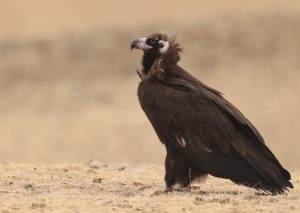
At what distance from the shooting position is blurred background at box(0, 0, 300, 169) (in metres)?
29.0

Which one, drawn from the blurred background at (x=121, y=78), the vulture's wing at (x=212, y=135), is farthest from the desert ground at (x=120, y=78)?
the vulture's wing at (x=212, y=135)

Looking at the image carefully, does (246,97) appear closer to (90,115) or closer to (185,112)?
(90,115)

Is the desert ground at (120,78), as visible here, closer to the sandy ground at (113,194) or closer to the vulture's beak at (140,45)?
the sandy ground at (113,194)

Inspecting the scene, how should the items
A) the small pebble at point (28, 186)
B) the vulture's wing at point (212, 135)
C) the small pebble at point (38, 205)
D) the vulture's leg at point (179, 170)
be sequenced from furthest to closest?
1. the small pebble at point (28, 186)
2. the vulture's leg at point (179, 170)
3. the vulture's wing at point (212, 135)
4. the small pebble at point (38, 205)

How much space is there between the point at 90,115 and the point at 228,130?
20.6m

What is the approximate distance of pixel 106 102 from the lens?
105 feet

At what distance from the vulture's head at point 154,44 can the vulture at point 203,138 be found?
0.51 m

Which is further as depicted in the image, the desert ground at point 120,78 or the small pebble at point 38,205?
the desert ground at point 120,78

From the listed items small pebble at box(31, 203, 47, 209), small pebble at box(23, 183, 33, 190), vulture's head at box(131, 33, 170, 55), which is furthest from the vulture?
small pebble at box(31, 203, 47, 209)

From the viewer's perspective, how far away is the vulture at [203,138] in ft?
35.0

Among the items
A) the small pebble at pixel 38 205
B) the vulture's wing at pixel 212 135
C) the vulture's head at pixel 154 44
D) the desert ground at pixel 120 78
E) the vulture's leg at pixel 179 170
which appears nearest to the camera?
the small pebble at pixel 38 205

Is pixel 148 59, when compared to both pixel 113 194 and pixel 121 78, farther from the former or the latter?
pixel 121 78

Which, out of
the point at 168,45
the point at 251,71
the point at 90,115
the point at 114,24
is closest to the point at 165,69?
the point at 168,45

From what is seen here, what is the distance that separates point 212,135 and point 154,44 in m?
1.62
